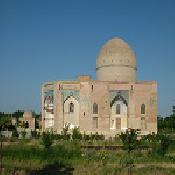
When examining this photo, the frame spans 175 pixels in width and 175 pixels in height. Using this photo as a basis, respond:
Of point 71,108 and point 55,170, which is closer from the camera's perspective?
point 55,170

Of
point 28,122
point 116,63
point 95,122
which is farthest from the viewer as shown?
point 28,122

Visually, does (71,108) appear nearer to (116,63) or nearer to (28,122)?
(116,63)

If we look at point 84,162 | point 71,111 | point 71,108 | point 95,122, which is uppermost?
point 71,108

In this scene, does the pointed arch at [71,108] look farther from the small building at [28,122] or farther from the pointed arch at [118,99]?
the small building at [28,122]

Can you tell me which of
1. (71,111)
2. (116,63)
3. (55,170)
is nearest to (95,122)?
(71,111)

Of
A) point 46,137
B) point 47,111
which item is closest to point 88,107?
point 47,111

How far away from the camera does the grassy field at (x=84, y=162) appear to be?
47.2ft

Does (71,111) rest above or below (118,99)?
below

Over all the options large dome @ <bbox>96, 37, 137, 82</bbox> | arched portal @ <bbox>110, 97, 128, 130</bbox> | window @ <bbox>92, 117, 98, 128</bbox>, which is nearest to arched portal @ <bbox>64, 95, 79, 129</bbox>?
window @ <bbox>92, 117, 98, 128</bbox>

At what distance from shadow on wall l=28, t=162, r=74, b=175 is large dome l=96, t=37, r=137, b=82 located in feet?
66.6

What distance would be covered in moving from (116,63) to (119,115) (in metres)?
4.43

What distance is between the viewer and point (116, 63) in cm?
3578

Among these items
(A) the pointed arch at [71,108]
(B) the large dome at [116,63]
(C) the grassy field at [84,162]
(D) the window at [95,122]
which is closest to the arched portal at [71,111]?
(A) the pointed arch at [71,108]

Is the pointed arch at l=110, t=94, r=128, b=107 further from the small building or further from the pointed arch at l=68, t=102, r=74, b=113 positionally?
the small building
